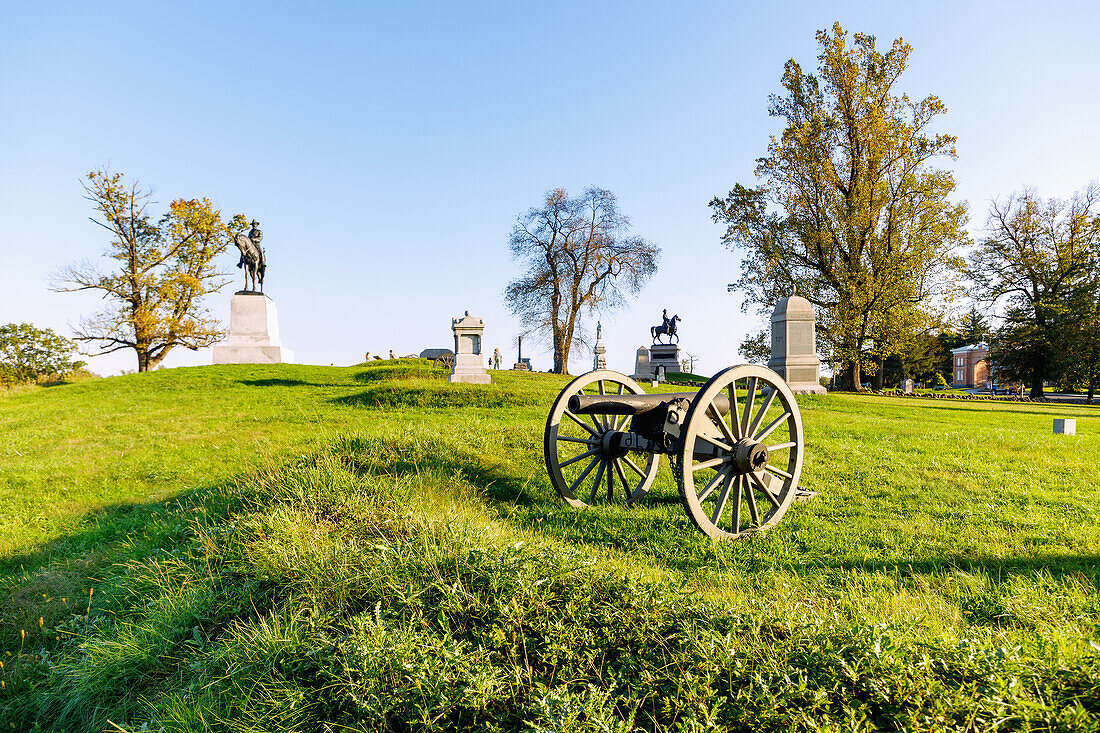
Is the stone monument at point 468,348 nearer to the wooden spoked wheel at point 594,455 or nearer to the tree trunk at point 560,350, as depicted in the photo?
the tree trunk at point 560,350

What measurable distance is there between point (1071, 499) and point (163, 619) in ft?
25.2

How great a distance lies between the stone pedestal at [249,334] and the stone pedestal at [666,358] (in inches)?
753

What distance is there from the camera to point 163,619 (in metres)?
3.47

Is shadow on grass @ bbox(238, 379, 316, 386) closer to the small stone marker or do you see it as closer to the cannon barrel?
the cannon barrel

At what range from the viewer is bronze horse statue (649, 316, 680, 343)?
106 feet

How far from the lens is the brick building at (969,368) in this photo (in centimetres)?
6369

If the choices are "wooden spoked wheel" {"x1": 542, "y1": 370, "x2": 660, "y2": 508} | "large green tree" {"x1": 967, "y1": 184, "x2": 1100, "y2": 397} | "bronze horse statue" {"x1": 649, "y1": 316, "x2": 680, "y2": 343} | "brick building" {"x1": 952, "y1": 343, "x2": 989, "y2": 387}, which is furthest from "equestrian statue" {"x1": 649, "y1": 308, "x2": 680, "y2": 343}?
"brick building" {"x1": 952, "y1": 343, "x2": 989, "y2": 387}

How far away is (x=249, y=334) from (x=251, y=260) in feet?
9.85

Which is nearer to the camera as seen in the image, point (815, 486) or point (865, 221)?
point (815, 486)

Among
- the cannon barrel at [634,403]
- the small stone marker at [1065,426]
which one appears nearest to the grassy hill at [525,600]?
the cannon barrel at [634,403]

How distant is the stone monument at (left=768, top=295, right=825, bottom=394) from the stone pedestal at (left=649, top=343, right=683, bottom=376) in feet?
49.4

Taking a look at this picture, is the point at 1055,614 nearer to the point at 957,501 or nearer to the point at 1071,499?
the point at 957,501

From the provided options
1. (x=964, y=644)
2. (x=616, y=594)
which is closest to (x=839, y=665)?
(x=964, y=644)

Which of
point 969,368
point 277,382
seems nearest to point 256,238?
point 277,382
